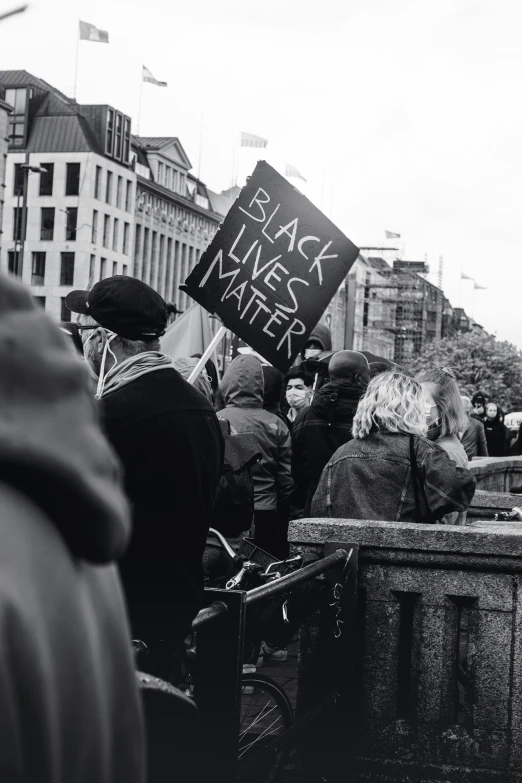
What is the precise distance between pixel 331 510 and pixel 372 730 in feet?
3.27

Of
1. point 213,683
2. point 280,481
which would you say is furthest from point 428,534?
point 280,481

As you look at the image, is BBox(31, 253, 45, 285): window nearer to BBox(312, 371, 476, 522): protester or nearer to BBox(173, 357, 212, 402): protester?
BBox(173, 357, 212, 402): protester

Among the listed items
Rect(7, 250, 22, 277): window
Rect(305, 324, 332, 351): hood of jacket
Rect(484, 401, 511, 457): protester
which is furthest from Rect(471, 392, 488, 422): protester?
Rect(7, 250, 22, 277): window

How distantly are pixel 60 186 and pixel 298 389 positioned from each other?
7871 cm

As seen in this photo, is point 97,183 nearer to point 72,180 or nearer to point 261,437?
point 72,180

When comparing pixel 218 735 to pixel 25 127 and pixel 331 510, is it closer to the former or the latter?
pixel 331 510

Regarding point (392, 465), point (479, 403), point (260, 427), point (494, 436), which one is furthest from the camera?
point (494, 436)

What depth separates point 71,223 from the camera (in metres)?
85.5

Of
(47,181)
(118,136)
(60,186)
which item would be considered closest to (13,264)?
(60,186)

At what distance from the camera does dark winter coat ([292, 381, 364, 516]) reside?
7148 mm

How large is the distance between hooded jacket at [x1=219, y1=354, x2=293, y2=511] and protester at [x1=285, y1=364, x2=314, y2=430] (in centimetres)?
243

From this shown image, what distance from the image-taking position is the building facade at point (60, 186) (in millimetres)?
84875

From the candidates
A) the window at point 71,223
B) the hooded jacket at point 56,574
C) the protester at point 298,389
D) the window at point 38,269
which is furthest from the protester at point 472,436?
the window at point 38,269

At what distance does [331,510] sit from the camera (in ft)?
16.8
